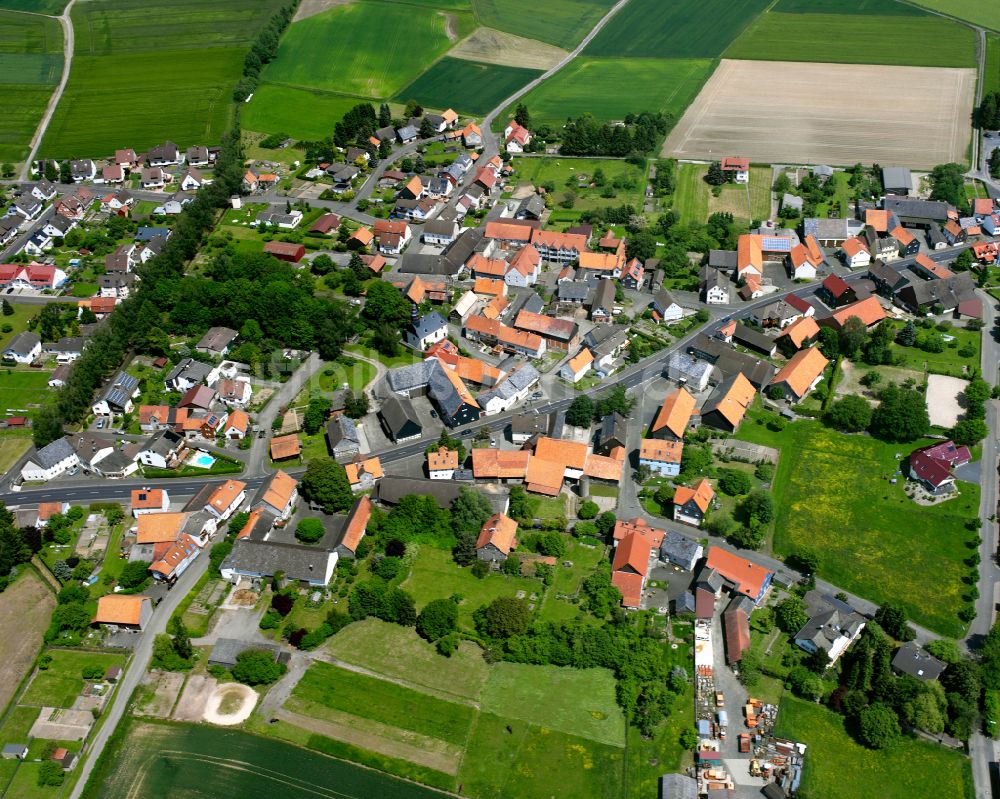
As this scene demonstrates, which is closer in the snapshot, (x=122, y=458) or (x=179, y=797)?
(x=179, y=797)

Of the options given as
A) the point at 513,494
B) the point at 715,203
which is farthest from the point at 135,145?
the point at 513,494

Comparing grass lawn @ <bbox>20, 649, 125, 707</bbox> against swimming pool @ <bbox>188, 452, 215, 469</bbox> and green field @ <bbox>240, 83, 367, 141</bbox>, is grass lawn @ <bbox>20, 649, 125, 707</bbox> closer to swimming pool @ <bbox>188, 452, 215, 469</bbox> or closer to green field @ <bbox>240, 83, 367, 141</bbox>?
swimming pool @ <bbox>188, 452, 215, 469</bbox>

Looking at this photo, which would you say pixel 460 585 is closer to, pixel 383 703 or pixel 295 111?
pixel 383 703

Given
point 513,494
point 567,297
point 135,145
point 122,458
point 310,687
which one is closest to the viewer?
point 310,687

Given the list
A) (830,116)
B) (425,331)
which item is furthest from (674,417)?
(830,116)

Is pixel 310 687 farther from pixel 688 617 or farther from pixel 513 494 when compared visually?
pixel 688 617

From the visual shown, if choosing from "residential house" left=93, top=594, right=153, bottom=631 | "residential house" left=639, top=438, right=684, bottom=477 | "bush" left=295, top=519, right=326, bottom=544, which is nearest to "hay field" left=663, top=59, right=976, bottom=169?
"residential house" left=639, top=438, right=684, bottom=477
